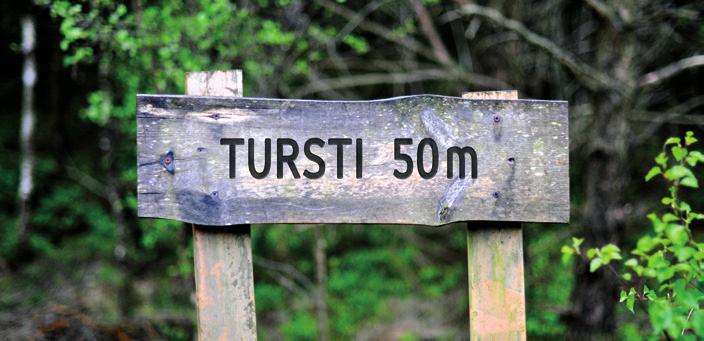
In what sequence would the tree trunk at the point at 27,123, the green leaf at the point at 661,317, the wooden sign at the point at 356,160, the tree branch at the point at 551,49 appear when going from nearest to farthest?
the green leaf at the point at 661,317, the wooden sign at the point at 356,160, the tree branch at the point at 551,49, the tree trunk at the point at 27,123

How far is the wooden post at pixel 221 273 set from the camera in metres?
2.24

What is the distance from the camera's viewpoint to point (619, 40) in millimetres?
4230

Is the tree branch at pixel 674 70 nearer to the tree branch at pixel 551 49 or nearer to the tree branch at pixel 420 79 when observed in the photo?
the tree branch at pixel 551 49

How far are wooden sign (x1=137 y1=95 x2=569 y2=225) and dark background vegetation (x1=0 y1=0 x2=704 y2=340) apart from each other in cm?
133

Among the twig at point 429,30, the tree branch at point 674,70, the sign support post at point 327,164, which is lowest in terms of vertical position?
the sign support post at point 327,164

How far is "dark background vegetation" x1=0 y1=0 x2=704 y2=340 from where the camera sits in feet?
13.5

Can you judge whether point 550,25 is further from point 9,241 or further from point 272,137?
point 9,241

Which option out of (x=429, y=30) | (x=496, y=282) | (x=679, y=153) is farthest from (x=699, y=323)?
(x=429, y=30)

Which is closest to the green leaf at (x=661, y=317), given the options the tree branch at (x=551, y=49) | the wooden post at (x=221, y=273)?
the wooden post at (x=221, y=273)

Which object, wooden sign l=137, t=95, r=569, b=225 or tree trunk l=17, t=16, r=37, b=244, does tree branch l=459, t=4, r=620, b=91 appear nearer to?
wooden sign l=137, t=95, r=569, b=225

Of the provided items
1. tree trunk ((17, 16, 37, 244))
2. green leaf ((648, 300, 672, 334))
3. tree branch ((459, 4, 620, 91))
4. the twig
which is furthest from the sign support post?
tree trunk ((17, 16, 37, 244))

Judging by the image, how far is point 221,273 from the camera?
2.25 meters

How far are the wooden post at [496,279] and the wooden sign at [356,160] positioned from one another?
→ 0.28ft

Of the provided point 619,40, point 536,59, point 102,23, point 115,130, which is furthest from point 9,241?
point 619,40
